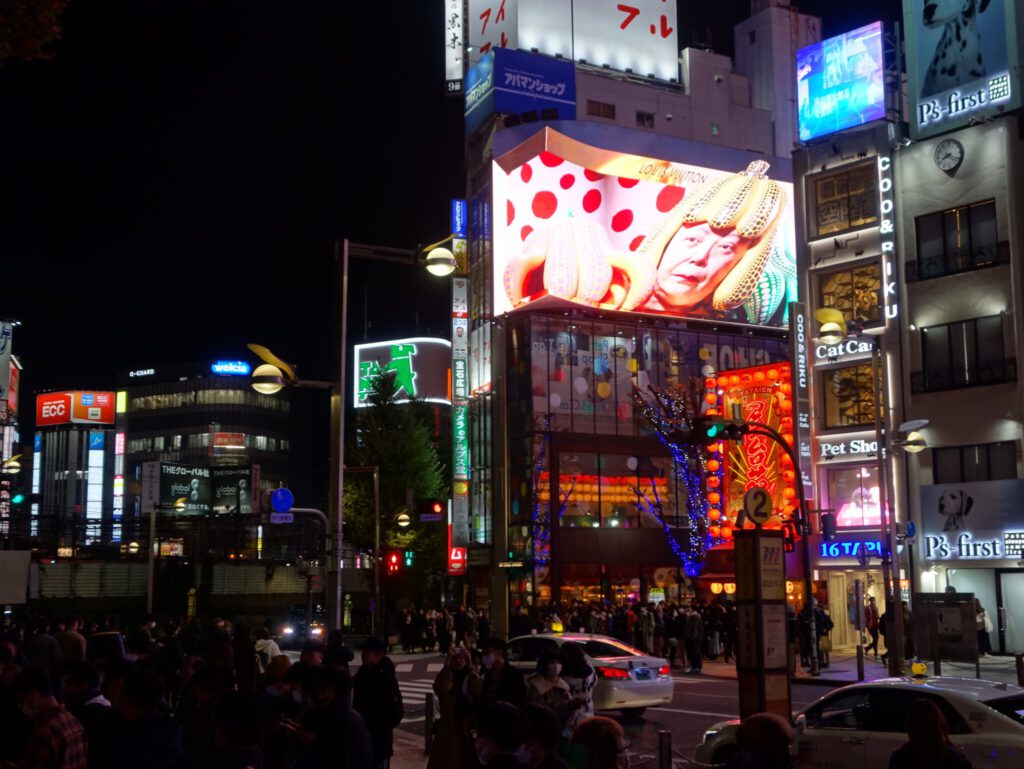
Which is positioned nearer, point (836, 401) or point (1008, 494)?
point (1008, 494)

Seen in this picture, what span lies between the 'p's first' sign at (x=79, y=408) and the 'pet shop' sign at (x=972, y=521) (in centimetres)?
11891

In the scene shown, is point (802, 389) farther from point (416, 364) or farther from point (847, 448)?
point (416, 364)

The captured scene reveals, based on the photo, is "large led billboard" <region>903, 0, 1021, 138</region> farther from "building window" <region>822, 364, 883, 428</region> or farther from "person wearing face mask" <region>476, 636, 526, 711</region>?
"person wearing face mask" <region>476, 636, 526, 711</region>

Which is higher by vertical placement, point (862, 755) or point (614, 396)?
point (614, 396)

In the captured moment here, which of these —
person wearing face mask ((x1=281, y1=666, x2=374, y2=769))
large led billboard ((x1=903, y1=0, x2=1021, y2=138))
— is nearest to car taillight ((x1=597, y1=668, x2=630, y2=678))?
person wearing face mask ((x1=281, y1=666, x2=374, y2=769))

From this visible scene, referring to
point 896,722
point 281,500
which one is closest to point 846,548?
point 281,500

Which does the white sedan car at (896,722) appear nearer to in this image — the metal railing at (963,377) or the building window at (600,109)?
the metal railing at (963,377)

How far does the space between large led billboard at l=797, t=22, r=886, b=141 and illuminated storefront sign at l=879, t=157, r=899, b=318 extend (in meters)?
2.18

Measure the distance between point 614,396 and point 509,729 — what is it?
51.5 m

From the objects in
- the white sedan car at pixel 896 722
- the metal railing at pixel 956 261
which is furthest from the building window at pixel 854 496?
Result: the white sedan car at pixel 896 722

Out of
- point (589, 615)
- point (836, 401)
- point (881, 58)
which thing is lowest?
point (589, 615)

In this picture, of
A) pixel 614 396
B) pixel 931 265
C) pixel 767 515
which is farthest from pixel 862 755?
pixel 614 396

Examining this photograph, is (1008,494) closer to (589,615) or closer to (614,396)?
(589,615)

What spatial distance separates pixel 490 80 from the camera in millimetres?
61500
